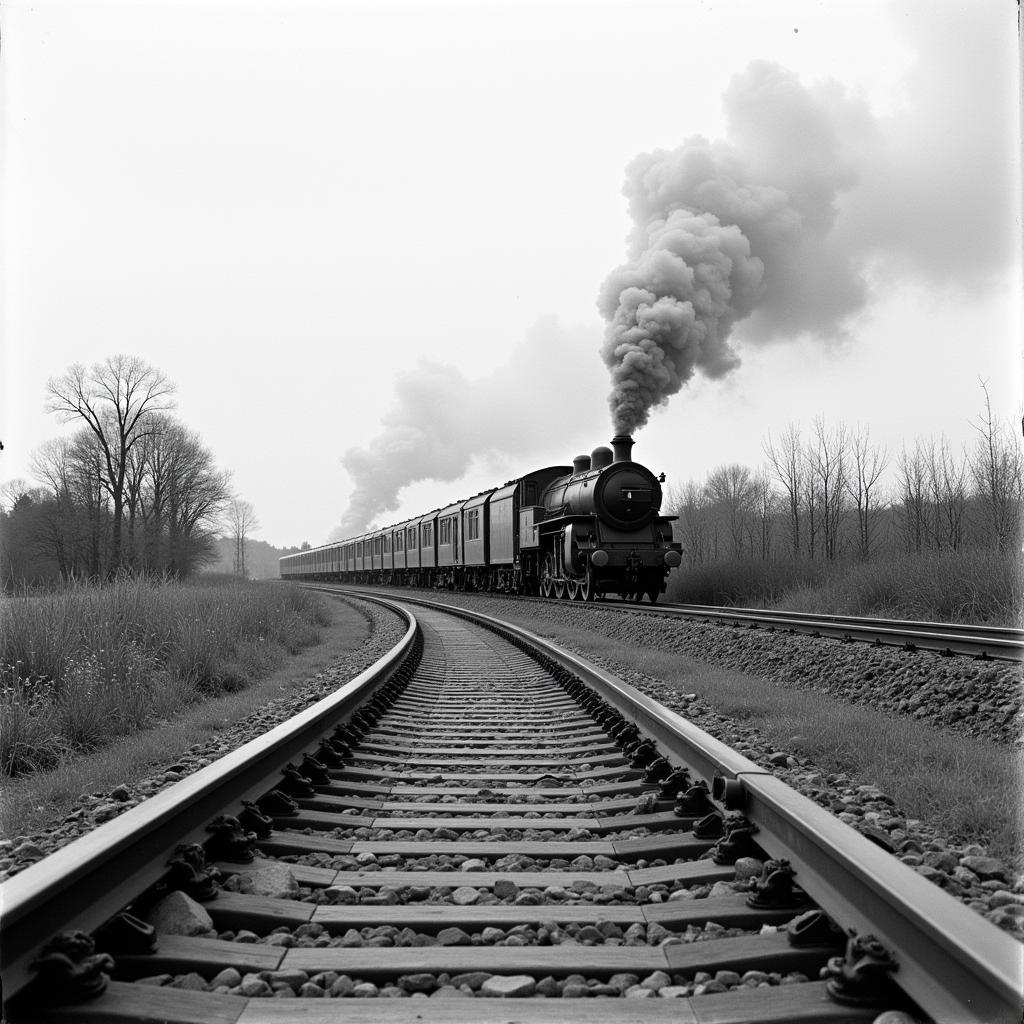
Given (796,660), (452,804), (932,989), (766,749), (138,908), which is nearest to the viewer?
(932,989)

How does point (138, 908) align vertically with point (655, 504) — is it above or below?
below

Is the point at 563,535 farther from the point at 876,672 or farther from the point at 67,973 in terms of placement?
the point at 67,973

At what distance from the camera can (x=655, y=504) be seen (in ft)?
59.7

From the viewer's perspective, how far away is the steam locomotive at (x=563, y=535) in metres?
17.8

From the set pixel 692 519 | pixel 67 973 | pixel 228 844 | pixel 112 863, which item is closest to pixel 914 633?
pixel 228 844

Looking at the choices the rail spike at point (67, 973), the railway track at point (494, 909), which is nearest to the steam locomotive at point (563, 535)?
the railway track at point (494, 909)

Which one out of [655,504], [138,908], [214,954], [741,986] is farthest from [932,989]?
[655,504]

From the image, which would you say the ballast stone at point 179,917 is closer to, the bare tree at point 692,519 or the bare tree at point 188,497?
the bare tree at point 692,519

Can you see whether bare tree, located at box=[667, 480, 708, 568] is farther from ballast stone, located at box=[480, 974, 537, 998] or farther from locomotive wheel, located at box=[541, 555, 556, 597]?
ballast stone, located at box=[480, 974, 537, 998]

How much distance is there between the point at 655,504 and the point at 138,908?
16.5 meters

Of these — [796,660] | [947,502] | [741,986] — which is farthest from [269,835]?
[947,502]

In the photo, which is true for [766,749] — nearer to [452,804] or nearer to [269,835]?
[452,804]

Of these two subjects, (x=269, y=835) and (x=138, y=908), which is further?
(x=269, y=835)

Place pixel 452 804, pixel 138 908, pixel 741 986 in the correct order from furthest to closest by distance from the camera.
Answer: pixel 452 804
pixel 138 908
pixel 741 986
